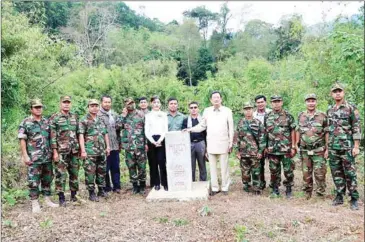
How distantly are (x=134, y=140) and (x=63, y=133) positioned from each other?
3.60ft

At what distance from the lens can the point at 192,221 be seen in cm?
477

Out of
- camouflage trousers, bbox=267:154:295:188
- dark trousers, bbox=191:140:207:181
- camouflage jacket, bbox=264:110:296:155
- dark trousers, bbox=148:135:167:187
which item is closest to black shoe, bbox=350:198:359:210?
camouflage trousers, bbox=267:154:295:188

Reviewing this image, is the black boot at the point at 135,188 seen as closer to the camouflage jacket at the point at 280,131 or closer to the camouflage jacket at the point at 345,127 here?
the camouflage jacket at the point at 280,131

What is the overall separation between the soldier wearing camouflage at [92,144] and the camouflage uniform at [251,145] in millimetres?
2013

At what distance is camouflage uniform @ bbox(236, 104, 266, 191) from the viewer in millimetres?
5988

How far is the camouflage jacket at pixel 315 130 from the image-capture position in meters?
5.51

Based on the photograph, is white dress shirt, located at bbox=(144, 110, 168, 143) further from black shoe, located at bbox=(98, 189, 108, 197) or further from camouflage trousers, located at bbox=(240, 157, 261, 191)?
camouflage trousers, located at bbox=(240, 157, 261, 191)

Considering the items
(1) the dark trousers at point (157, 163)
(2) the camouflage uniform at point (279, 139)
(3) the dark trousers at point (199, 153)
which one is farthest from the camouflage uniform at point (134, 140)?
(2) the camouflage uniform at point (279, 139)

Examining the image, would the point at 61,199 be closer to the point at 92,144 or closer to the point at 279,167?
the point at 92,144

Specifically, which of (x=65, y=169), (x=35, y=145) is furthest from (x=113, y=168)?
(x=35, y=145)

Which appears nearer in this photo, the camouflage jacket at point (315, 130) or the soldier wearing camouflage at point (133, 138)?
the camouflage jacket at point (315, 130)

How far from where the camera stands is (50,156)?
537 cm

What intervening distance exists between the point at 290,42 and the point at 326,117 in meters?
21.9

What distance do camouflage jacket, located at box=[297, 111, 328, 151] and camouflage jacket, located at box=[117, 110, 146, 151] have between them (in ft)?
7.77
